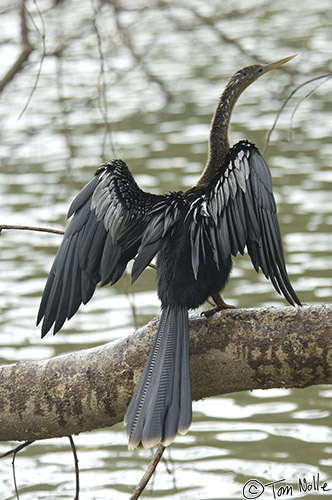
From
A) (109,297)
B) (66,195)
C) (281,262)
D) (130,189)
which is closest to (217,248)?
(281,262)

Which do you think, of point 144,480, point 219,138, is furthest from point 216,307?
point 219,138

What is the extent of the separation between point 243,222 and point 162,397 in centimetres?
59

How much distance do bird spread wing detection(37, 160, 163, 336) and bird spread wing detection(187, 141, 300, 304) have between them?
20 cm

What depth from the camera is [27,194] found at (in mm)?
7855

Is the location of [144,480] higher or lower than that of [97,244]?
lower

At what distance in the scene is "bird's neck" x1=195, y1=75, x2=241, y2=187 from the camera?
10.5 ft

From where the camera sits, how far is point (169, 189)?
7461mm

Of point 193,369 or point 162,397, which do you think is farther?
point 193,369

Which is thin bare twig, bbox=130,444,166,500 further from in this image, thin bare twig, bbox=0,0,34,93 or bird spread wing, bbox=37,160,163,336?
thin bare twig, bbox=0,0,34,93

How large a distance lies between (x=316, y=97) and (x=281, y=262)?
7.61 m

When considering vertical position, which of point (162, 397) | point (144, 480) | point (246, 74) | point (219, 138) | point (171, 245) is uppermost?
point (246, 74)

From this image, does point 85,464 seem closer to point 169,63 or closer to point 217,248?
point 217,248

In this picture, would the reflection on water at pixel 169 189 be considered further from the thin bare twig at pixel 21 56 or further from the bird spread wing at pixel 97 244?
the bird spread wing at pixel 97 244

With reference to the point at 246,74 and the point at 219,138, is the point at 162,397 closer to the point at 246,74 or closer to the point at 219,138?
the point at 219,138
